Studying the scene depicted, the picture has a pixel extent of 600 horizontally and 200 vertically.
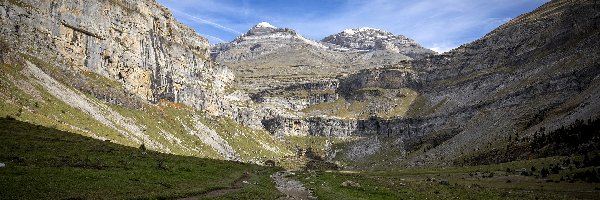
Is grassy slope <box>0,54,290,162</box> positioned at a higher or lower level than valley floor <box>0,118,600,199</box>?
higher

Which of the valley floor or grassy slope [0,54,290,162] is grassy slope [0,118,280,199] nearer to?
the valley floor

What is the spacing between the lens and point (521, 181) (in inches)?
2308

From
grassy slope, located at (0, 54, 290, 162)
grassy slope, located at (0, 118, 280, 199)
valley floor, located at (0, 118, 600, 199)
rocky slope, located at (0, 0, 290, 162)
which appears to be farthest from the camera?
rocky slope, located at (0, 0, 290, 162)

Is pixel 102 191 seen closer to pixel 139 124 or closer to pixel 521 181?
pixel 521 181

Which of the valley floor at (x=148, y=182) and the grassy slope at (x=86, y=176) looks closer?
the grassy slope at (x=86, y=176)

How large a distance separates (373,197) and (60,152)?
1718 inches

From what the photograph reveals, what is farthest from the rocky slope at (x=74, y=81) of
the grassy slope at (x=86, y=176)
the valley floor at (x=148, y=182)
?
the valley floor at (x=148, y=182)

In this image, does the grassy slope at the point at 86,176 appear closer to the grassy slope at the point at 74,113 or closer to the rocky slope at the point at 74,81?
the grassy slope at the point at 74,113

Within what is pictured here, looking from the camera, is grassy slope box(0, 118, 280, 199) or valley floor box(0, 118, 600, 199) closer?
grassy slope box(0, 118, 280, 199)

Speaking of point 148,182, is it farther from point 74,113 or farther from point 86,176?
point 74,113

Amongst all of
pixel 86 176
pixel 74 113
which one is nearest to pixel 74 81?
pixel 74 113

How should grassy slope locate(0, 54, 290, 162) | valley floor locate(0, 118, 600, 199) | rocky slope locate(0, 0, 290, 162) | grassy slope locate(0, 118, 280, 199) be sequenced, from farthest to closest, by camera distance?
rocky slope locate(0, 0, 290, 162)
grassy slope locate(0, 54, 290, 162)
valley floor locate(0, 118, 600, 199)
grassy slope locate(0, 118, 280, 199)

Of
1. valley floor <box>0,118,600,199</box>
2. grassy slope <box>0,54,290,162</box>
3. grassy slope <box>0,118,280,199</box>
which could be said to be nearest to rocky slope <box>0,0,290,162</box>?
grassy slope <box>0,54,290,162</box>

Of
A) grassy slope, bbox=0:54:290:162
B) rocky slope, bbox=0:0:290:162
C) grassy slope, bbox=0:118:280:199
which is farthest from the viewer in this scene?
rocky slope, bbox=0:0:290:162
